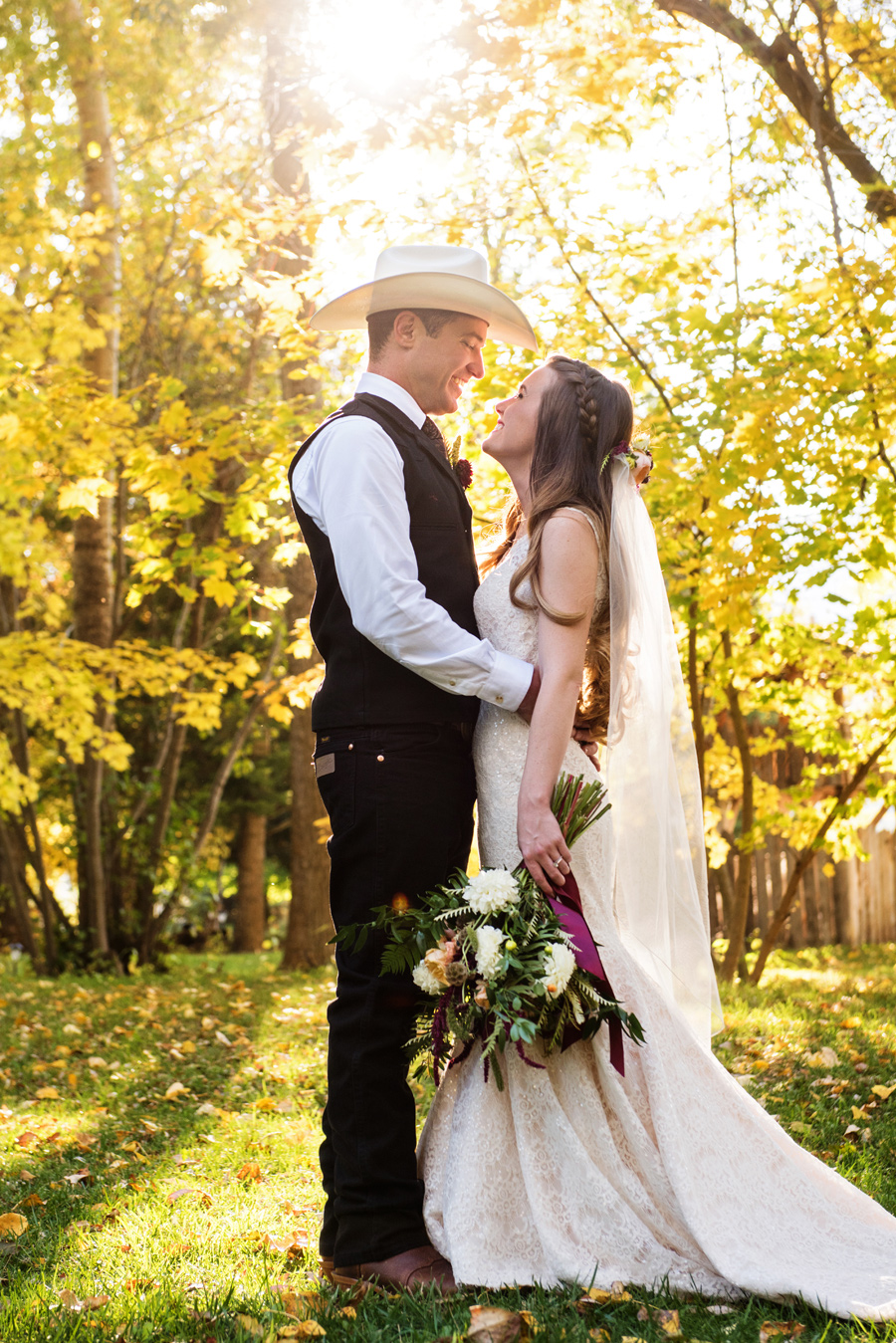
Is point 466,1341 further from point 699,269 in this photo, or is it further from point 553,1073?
point 699,269

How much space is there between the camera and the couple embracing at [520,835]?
2.42 m

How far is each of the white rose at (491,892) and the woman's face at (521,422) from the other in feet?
3.59

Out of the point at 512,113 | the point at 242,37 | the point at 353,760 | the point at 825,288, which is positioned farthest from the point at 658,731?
the point at 242,37

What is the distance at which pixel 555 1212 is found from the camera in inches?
95.7

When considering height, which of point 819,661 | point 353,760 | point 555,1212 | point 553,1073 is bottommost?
point 555,1212

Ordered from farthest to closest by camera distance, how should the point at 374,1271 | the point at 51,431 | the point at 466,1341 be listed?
the point at 51,431
the point at 374,1271
the point at 466,1341

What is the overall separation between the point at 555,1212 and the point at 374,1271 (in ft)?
1.36

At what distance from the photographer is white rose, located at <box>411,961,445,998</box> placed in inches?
93.9

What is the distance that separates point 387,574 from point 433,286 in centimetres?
81

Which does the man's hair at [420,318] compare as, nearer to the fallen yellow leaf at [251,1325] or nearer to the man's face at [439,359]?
the man's face at [439,359]

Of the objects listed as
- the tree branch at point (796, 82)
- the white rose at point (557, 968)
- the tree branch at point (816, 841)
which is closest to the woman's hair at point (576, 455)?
the white rose at point (557, 968)

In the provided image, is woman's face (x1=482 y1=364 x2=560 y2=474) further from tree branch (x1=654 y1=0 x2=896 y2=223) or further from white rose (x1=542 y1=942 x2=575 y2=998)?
tree branch (x1=654 y1=0 x2=896 y2=223)

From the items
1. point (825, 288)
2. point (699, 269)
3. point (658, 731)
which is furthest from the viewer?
point (699, 269)

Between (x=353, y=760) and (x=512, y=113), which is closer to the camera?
(x=353, y=760)
